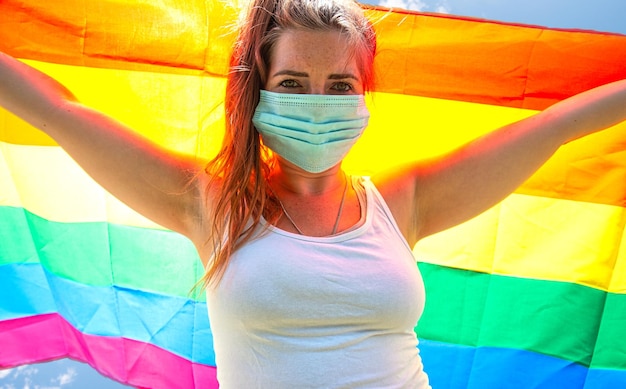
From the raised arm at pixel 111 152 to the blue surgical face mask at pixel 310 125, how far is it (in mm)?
250

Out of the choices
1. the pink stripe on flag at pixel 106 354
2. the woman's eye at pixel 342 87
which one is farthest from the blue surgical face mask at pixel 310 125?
the pink stripe on flag at pixel 106 354

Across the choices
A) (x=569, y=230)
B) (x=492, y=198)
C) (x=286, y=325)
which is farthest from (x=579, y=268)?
(x=286, y=325)

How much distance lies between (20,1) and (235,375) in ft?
5.07

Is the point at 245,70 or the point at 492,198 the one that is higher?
the point at 245,70

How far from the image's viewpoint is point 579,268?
252 cm

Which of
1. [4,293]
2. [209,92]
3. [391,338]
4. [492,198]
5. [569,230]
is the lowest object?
[4,293]

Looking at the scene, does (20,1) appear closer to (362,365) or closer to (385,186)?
(385,186)

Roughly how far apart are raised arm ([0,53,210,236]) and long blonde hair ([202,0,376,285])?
97mm

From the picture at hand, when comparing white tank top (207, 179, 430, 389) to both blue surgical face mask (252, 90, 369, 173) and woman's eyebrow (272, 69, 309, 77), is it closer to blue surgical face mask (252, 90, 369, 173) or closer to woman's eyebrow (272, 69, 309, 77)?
blue surgical face mask (252, 90, 369, 173)

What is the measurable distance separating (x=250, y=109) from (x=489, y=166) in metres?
0.74

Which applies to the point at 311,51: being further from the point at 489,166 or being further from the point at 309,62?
the point at 489,166

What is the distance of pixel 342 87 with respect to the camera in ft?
6.10

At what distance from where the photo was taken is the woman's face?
1778mm

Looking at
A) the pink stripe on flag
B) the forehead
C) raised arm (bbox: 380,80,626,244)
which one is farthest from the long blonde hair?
the pink stripe on flag
